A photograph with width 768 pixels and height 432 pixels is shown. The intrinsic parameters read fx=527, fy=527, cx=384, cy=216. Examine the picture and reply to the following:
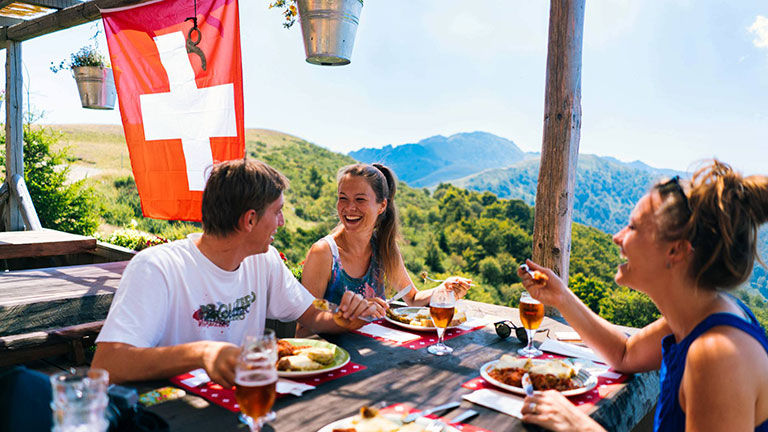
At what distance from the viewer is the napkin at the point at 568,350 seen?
1834 mm

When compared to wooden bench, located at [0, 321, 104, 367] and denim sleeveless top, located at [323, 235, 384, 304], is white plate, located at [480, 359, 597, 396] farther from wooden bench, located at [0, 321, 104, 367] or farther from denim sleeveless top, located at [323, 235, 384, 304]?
wooden bench, located at [0, 321, 104, 367]

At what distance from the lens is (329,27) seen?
282cm

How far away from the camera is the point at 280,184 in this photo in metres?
1.90

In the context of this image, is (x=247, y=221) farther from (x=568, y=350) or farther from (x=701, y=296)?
(x=701, y=296)

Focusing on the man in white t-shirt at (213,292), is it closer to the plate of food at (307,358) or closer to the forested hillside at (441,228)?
the plate of food at (307,358)

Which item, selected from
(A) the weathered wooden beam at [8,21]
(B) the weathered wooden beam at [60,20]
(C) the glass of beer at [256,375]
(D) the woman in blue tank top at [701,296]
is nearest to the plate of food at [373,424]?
(C) the glass of beer at [256,375]

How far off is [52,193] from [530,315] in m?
10.9

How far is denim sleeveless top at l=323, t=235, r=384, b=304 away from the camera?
8.82ft

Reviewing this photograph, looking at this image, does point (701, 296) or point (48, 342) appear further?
point (48, 342)

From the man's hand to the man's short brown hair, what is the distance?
55 cm

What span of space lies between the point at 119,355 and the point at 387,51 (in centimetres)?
7477

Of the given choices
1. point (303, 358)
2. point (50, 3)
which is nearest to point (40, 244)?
point (50, 3)

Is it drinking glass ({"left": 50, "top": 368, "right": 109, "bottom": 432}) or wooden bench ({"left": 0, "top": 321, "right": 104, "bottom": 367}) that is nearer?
drinking glass ({"left": 50, "top": 368, "right": 109, "bottom": 432})

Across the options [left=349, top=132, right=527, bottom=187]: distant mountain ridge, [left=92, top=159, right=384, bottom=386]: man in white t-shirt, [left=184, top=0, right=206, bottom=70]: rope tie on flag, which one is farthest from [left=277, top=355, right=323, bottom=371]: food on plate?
[left=349, top=132, right=527, bottom=187]: distant mountain ridge
